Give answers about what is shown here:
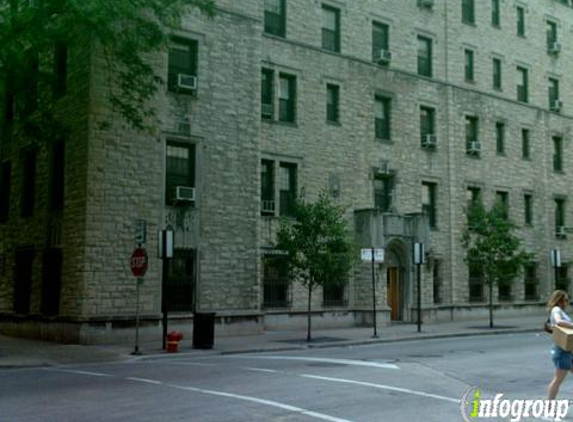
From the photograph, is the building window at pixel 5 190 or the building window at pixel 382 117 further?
the building window at pixel 382 117

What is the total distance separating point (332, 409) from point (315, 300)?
18.3 m

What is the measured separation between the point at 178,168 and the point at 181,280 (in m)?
3.82

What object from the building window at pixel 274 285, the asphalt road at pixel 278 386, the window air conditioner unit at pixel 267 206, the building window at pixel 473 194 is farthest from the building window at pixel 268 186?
the building window at pixel 473 194

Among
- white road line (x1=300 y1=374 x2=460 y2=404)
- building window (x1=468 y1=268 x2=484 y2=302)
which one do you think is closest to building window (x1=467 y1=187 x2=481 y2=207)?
building window (x1=468 y1=268 x2=484 y2=302)

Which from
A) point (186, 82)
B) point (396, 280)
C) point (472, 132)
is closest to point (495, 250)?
point (396, 280)

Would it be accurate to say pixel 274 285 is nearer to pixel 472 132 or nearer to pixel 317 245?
pixel 317 245

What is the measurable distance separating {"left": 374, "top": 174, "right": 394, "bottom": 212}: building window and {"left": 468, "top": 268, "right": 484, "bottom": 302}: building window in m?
6.42

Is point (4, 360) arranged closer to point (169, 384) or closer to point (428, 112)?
point (169, 384)

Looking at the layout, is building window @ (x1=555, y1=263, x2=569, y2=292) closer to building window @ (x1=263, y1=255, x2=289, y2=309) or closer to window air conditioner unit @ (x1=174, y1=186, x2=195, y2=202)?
building window @ (x1=263, y1=255, x2=289, y2=309)

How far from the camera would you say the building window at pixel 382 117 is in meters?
32.3

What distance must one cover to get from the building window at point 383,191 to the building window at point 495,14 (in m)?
→ 12.4

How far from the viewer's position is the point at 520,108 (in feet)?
129

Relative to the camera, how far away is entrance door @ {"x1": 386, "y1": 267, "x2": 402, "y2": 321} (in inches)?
1246

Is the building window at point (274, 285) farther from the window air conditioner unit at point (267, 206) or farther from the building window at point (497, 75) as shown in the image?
the building window at point (497, 75)
